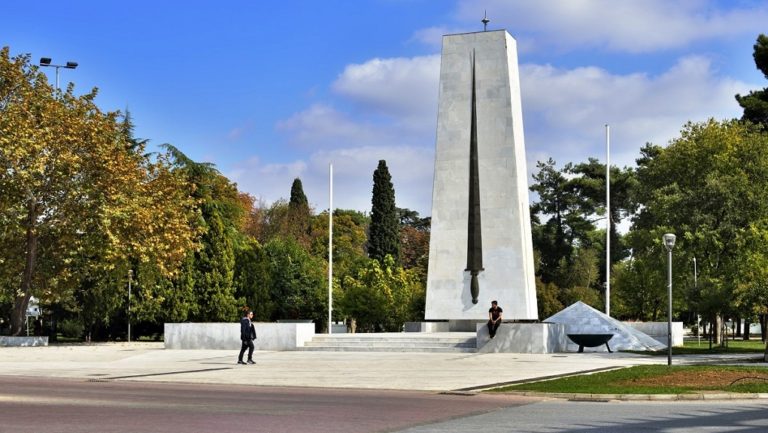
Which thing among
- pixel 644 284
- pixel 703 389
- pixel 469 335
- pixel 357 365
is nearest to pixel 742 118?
pixel 644 284

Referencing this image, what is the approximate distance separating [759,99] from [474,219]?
33117mm

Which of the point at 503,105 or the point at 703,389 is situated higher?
the point at 503,105

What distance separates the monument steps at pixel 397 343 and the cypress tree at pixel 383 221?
32507 mm

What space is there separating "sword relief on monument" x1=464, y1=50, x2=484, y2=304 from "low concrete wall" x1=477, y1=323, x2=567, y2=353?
6.74 metres

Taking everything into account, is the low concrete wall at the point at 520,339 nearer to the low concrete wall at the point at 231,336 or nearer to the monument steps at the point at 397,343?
the monument steps at the point at 397,343

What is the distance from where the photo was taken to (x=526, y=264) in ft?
137

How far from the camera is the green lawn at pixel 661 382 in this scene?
19.5 metres

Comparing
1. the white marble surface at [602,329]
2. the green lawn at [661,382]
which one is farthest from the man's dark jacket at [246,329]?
the white marble surface at [602,329]

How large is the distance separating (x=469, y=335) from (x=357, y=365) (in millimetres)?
10215

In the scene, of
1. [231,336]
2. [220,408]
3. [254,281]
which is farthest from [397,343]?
[254,281]

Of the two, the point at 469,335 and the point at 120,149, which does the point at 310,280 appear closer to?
the point at 120,149

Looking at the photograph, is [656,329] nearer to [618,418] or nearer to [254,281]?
[254,281]

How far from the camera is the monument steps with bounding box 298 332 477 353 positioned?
3653 cm

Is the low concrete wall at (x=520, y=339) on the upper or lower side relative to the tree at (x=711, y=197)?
lower
